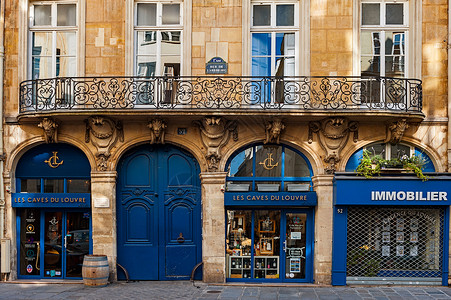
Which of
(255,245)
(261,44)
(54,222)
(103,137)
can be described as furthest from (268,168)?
(54,222)

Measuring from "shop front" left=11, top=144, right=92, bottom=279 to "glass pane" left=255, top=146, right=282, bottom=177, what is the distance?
402 centimetres

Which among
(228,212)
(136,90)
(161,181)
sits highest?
(136,90)

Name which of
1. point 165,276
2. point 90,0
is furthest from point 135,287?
point 90,0

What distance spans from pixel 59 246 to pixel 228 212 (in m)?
4.12

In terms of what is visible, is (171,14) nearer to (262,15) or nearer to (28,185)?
(262,15)

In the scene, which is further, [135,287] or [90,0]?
[90,0]

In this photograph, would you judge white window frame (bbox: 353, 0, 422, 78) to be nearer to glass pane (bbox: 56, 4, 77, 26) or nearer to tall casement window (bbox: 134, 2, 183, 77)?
tall casement window (bbox: 134, 2, 183, 77)

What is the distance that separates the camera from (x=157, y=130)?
429 inches

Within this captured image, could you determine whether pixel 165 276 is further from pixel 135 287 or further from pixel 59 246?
pixel 59 246

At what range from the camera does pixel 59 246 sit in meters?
11.6

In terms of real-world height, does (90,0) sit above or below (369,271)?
above

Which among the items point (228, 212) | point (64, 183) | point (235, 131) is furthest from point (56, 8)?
point (228, 212)

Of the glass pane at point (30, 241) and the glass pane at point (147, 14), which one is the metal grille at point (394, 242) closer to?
the glass pane at point (147, 14)

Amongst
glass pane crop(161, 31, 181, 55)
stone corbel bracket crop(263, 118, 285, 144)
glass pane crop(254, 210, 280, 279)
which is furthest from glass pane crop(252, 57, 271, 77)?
glass pane crop(254, 210, 280, 279)
